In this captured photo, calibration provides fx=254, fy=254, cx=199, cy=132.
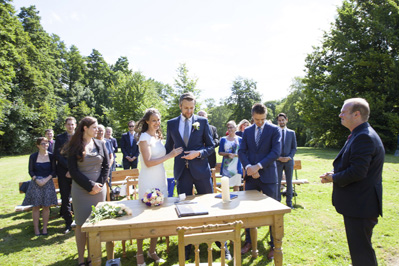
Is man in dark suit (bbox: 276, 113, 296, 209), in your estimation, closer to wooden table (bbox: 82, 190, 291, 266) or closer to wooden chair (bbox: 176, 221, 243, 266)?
wooden table (bbox: 82, 190, 291, 266)

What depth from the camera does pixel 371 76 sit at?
71.8ft

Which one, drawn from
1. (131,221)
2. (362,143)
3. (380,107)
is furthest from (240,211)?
(380,107)

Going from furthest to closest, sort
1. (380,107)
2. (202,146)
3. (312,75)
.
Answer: (312,75)
(380,107)
(202,146)

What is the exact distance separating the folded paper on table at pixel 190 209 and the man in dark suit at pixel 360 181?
1.58 metres

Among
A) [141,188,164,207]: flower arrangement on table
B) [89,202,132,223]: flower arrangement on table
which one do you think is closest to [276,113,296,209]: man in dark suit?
[141,188,164,207]: flower arrangement on table

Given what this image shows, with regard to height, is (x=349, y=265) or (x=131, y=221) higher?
(x=131, y=221)

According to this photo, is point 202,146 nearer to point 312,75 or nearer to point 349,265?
point 349,265

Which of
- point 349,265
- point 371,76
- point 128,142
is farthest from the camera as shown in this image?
point 371,76

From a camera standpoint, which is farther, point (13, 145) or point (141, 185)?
point (13, 145)

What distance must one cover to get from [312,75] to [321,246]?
24367 mm

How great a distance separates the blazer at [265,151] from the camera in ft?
13.8

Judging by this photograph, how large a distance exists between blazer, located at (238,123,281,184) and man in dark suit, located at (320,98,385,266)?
1291 millimetres

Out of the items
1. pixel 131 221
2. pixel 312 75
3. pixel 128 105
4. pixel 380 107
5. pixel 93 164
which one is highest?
pixel 312 75

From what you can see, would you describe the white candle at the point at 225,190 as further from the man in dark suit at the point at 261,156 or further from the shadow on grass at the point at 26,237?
the shadow on grass at the point at 26,237
